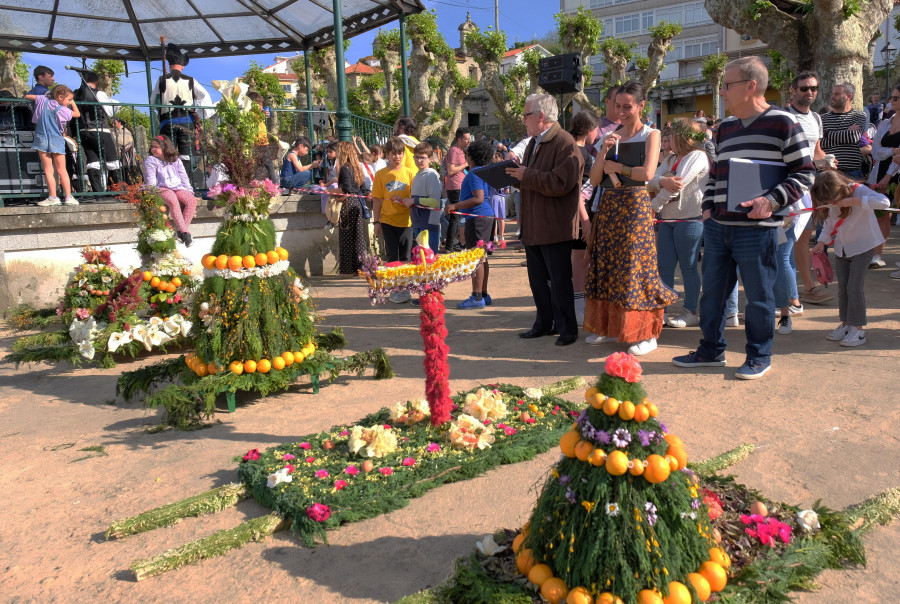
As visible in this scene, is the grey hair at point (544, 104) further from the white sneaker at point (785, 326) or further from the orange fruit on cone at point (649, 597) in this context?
the orange fruit on cone at point (649, 597)

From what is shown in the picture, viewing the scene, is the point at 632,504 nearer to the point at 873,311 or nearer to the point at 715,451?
the point at 715,451

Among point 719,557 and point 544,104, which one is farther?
point 544,104

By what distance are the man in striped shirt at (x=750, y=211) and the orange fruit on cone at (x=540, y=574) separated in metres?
3.12

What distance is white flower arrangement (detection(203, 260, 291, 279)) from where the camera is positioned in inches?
189

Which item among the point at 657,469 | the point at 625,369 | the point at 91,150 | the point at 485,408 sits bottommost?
the point at 485,408

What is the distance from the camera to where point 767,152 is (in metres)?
4.63

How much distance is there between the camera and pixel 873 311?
656 cm

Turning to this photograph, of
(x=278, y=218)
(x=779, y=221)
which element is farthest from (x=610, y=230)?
(x=278, y=218)

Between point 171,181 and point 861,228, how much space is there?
7608 millimetres

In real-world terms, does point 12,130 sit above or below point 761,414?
above

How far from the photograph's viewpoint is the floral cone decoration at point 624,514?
2.19 metres

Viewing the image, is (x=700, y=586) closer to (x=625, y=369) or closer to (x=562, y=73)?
(x=625, y=369)

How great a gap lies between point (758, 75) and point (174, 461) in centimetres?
445

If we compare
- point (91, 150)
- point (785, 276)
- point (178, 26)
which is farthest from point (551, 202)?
point (178, 26)
